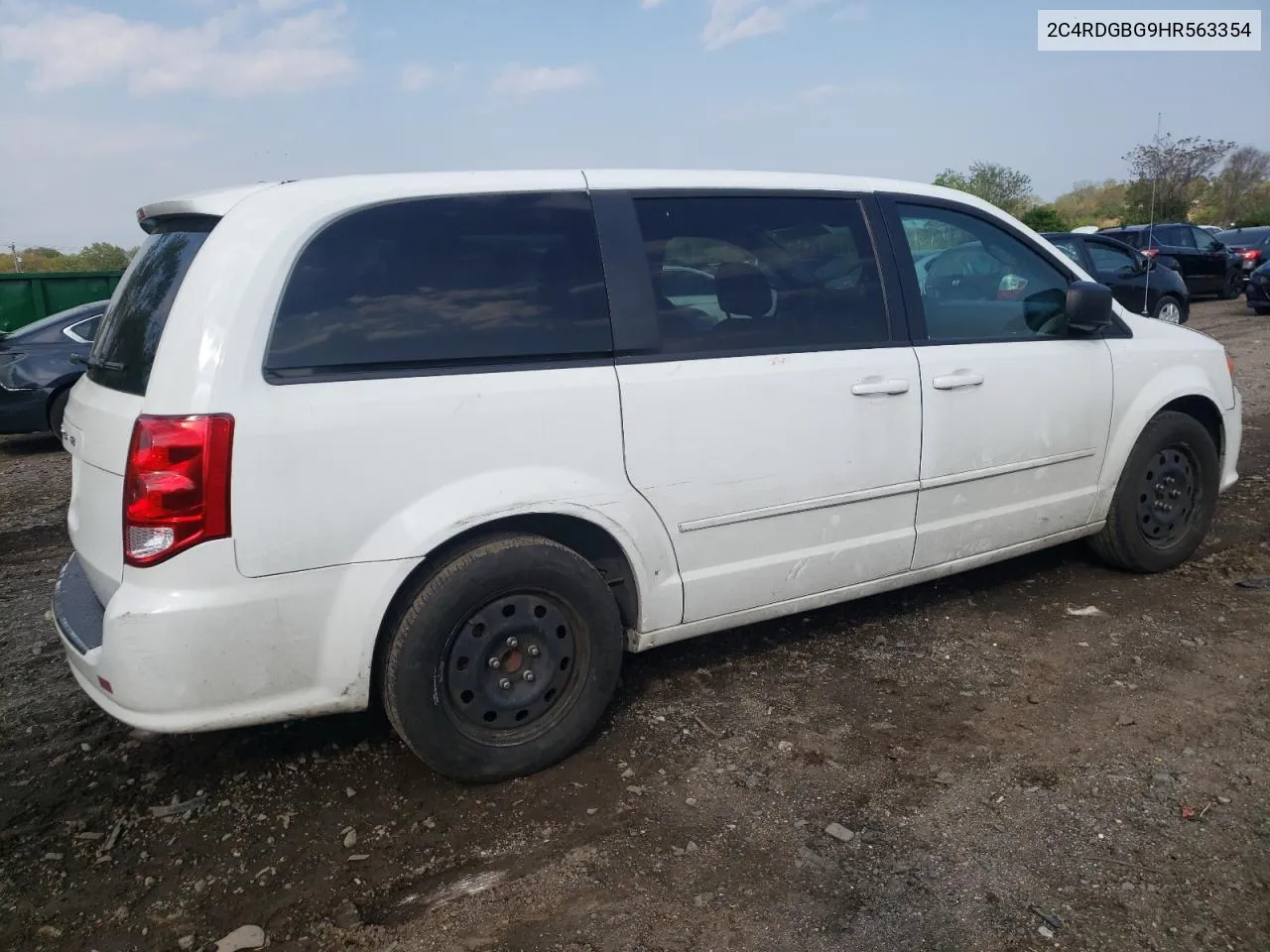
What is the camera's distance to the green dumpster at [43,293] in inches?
584

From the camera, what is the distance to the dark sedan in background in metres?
9.07

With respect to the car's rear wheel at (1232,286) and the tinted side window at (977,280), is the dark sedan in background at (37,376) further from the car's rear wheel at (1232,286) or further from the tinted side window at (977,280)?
the car's rear wheel at (1232,286)

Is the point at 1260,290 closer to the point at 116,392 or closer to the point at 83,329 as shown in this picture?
the point at 83,329

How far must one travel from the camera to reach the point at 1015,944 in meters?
2.33

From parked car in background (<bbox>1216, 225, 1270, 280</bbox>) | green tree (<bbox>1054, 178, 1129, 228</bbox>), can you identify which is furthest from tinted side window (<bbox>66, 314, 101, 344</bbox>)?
green tree (<bbox>1054, 178, 1129, 228</bbox>)

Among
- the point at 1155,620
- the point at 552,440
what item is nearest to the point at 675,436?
the point at 552,440

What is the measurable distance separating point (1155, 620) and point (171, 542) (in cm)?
383

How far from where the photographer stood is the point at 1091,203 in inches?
2023

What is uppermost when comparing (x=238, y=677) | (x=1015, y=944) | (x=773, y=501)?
(x=773, y=501)

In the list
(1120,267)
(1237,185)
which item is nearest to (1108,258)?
(1120,267)

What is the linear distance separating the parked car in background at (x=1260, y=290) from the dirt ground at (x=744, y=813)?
14639mm

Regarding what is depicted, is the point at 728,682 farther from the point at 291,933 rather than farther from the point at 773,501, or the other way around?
the point at 291,933

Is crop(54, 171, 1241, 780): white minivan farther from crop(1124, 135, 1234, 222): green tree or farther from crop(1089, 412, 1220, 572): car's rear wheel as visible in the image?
crop(1124, 135, 1234, 222): green tree

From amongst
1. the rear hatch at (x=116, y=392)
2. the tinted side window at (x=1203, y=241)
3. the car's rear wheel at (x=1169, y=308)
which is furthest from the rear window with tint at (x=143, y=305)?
the tinted side window at (x=1203, y=241)
